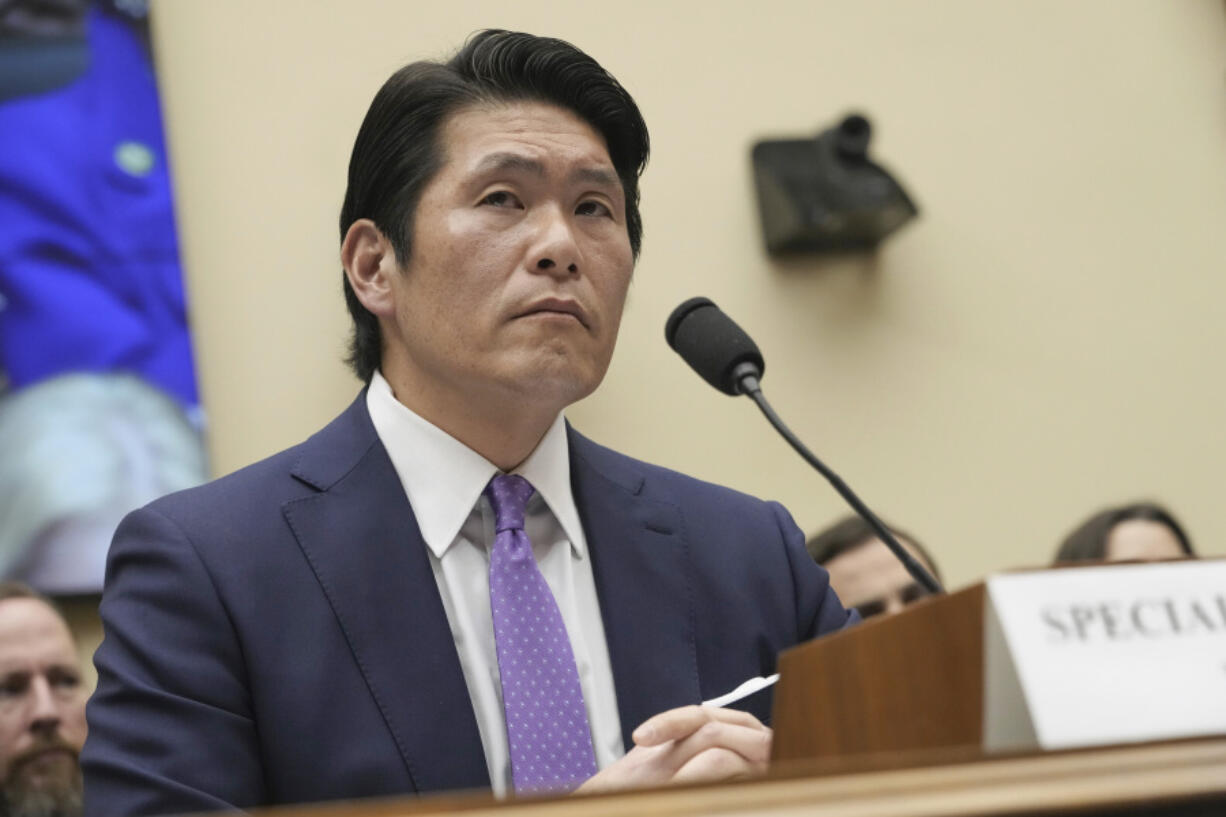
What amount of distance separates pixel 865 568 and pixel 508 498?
A: 146 cm

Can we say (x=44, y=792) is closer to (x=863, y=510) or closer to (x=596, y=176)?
(x=596, y=176)

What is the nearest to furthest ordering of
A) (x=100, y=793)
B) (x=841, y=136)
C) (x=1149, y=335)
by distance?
(x=100, y=793) → (x=841, y=136) → (x=1149, y=335)

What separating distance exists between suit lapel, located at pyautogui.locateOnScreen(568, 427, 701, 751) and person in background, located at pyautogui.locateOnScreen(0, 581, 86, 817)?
1.30m

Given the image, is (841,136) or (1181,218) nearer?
(841,136)

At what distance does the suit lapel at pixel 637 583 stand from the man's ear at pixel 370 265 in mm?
326

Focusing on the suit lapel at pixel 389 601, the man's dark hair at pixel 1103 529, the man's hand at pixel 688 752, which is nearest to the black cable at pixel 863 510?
the man's hand at pixel 688 752

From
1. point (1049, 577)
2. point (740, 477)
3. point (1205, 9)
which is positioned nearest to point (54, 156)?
point (740, 477)

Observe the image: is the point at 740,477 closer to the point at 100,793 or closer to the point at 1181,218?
the point at 1181,218

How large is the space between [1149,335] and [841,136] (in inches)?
38.8

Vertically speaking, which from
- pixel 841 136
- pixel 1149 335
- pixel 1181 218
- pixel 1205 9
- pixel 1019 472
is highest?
pixel 1205 9

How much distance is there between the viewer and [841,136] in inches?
136

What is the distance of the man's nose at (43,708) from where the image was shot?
2.72 meters

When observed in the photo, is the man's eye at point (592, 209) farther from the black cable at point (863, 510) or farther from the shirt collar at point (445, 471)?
the black cable at point (863, 510)

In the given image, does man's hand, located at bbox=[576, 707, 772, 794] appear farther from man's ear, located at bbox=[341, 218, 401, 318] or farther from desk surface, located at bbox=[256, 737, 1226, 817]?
man's ear, located at bbox=[341, 218, 401, 318]
